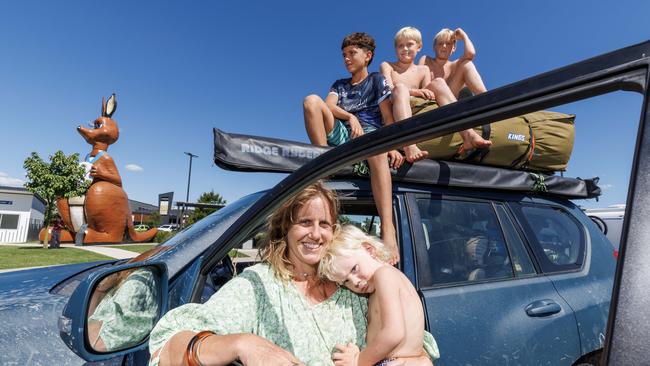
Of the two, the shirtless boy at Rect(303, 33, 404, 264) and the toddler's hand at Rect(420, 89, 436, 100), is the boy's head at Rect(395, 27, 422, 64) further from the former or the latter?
the toddler's hand at Rect(420, 89, 436, 100)

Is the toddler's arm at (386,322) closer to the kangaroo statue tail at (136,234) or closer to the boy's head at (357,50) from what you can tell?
the boy's head at (357,50)

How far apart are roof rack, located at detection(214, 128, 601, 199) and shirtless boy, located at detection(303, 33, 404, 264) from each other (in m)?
0.16

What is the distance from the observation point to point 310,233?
1509 mm

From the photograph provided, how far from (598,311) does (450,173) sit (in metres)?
1.03

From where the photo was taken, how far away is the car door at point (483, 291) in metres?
1.55

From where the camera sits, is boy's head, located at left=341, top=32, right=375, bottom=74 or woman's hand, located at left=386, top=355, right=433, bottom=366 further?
boy's head, located at left=341, top=32, right=375, bottom=74

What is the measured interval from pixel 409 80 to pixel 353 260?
2.04m

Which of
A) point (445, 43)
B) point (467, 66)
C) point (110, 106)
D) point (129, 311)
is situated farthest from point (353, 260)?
point (110, 106)

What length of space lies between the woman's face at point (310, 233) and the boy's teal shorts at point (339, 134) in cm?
99

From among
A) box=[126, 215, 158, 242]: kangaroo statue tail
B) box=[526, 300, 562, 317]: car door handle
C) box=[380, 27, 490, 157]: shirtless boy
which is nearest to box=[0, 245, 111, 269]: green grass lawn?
box=[126, 215, 158, 242]: kangaroo statue tail

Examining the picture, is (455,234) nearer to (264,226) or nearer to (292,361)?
(264,226)

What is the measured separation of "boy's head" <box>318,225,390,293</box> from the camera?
1.40m

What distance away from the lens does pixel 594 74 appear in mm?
636

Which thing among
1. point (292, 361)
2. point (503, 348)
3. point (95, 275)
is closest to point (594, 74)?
point (292, 361)
